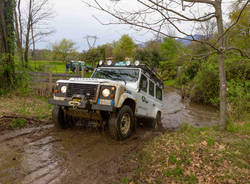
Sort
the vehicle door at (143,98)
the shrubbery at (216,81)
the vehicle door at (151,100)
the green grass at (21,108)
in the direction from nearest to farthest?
the vehicle door at (143,98)
the green grass at (21,108)
the vehicle door at (151,100)
the shrubbery at (216,81)

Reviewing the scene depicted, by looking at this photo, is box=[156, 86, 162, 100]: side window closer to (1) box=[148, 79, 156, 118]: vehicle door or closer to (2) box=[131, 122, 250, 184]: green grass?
(1) box=[148, 79, 156, 118]: vehicle door

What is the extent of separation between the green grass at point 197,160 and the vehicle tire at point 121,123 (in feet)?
2.36

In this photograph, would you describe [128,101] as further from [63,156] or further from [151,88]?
[63,156]

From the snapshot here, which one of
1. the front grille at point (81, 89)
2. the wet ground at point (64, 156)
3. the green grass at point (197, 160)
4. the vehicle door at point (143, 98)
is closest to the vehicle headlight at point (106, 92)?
the front grille at point (81, 89)

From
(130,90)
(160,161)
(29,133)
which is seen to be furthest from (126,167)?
(29,133)

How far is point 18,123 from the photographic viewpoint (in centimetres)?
516

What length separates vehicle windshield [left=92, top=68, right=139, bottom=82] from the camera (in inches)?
223

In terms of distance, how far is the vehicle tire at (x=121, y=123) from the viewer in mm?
4285

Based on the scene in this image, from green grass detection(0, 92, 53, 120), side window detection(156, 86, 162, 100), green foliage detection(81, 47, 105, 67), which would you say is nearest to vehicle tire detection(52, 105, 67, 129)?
green grass detection(0, 92, 53, 120)

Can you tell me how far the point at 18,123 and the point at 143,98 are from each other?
3727mm

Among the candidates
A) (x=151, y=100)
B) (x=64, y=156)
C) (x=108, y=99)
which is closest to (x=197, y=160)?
(x=108, y=99)

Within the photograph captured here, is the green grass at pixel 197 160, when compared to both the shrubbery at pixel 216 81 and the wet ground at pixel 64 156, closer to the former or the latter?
the wet ground at pixel 64 156

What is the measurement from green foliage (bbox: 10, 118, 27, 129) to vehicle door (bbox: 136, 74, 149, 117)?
3312mm

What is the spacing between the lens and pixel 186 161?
10.2 ft
